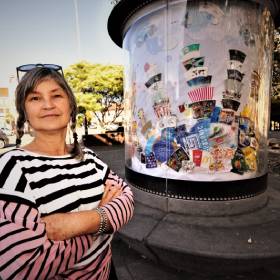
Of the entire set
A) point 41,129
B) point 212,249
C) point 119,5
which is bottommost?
point 212,249

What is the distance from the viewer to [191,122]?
14.1 ft

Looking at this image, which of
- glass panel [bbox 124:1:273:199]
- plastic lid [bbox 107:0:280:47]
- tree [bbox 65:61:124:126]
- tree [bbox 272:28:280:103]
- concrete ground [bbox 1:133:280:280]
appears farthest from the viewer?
tree [bbox 65:61:124:126]

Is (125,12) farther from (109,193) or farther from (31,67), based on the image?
(109,193)

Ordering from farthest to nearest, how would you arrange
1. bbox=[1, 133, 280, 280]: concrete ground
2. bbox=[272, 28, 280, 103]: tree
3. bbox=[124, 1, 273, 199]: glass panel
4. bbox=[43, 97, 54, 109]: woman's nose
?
bbox=[272, 28, 280, 103]: tree → bbox=[124, 1, 273, 199]: glass panel → bbox=[1, 133, 280, 280]: concrete ground → bbox=[43, 97, 54, 109]: woman's nose

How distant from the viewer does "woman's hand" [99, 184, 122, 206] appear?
146 centimetres


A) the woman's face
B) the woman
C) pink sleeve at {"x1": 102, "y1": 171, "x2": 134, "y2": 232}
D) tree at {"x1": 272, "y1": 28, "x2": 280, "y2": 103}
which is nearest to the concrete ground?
the woman

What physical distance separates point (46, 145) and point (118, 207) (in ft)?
1.86

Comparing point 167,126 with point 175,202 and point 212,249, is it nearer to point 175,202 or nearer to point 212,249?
point 175,202

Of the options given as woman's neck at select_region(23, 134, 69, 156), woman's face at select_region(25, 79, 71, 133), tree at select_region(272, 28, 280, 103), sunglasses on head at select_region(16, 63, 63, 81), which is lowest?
woman's neck at select_region(23, 134, 69, 156)

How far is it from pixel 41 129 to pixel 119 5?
427 cm

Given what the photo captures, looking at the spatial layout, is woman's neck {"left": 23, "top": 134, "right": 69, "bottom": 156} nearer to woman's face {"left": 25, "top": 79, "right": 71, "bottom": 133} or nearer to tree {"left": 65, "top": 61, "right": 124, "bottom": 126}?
woman's face {"left": 25, "top": 79, "right": 71, "bottom": 133}

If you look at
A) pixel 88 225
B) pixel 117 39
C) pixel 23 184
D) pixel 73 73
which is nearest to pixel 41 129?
pixel 23 184

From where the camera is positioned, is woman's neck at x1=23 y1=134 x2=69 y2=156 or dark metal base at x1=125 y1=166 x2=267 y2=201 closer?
woman's neck at x1=23 y1=134 x2=69 y2=156

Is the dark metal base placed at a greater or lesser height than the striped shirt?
lesser
